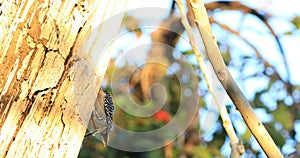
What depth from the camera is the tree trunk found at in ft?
2.40

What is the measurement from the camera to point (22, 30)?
748mm

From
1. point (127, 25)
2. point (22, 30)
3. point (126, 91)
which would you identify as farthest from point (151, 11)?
point (126, 91)

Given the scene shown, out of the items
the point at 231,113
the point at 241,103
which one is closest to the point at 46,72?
the point at 241,103

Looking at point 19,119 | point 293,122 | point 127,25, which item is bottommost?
point 293,122

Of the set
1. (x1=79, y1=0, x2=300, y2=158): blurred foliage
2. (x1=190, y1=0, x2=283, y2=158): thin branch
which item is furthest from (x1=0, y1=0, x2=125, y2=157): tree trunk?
(x1=79, y1=0, x2=300, y2=158): blurred foliage

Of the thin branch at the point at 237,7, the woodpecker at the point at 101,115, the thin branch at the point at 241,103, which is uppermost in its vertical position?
the thin branch at the point at 237,7

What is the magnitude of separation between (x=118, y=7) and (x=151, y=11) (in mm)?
330

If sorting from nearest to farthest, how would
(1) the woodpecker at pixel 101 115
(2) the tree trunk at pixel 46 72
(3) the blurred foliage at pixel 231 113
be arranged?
(2) the tree trunk at pixel 46 72 → (1) the woodpecker at pixel 101 115 → (3) the blurred foliage at pixel 231 113

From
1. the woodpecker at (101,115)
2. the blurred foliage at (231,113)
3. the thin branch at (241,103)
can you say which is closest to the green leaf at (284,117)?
the blurred foliage at (231,113)

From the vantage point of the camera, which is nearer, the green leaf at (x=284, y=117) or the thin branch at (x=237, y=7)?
the green leaf at (x=284, y=117)

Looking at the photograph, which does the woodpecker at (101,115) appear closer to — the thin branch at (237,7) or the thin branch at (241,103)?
the thin branch at (241,103)

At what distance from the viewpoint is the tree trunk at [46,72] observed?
28.8 inches

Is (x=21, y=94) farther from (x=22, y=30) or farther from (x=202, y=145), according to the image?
(x=202, y=145)

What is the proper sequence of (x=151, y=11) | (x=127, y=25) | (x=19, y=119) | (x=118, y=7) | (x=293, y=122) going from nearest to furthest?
(x=19, y=119)
(x=118, y=7)
(x=151, y=11)
(x=127, y=25)
(x=293, y=122)
